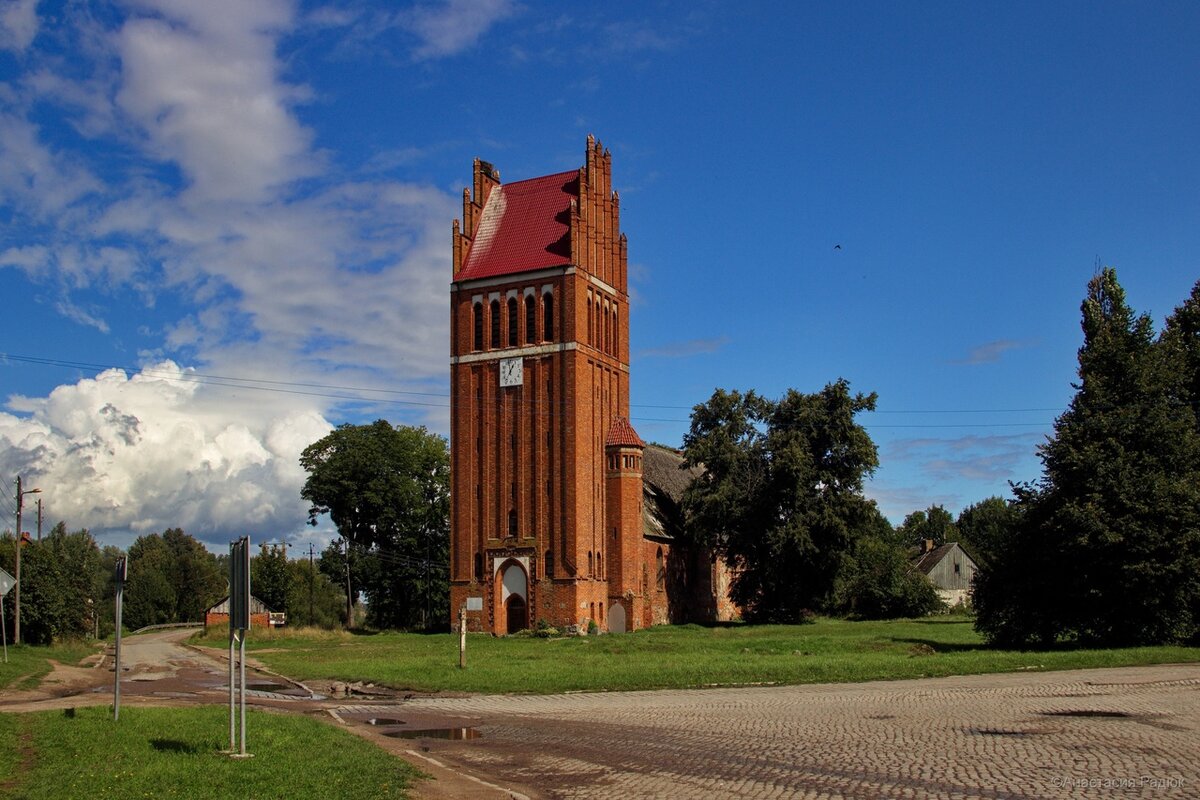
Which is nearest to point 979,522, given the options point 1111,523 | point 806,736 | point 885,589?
point 885,589

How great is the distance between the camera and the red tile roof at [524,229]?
56031 millimetres

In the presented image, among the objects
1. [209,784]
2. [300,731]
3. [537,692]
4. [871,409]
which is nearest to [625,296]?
[871,409]

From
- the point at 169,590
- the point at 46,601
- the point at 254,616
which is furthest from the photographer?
the point at 169,590

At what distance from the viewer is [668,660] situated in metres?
31.3

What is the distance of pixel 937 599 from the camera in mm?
73500

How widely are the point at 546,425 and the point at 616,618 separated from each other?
419 inches

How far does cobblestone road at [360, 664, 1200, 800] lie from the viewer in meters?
11.3

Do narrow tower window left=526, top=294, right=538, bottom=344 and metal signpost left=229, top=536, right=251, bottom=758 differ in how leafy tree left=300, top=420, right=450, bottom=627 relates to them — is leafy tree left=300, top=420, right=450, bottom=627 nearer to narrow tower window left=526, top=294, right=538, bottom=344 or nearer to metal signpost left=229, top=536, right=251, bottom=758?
narrow tower window left=526, top=294, right=538, bottom=344

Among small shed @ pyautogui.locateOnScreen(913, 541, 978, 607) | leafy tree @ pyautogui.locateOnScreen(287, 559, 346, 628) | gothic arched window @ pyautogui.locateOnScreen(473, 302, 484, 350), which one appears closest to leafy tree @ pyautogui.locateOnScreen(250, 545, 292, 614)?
leafy tree @ pyautogui.locateOnScreen(287, 559, 346, 628)

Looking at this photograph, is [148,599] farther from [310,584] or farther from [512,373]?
[512,373]

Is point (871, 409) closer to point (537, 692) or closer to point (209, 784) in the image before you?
point (537, 692)

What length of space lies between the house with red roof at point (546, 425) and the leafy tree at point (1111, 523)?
2290 centimetres

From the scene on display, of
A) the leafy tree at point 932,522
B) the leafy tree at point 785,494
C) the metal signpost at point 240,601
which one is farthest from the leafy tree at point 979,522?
the metal signpost at point 240,601

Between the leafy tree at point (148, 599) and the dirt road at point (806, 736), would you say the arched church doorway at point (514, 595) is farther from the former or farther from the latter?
the leafy tree at point (148, 599)
